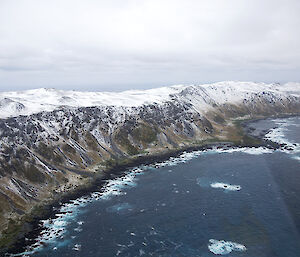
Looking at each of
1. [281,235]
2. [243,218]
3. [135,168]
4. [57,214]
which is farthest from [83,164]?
[281,235]

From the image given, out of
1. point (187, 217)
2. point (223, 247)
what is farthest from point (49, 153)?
point (223, 247)

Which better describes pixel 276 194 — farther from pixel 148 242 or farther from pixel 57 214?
pixel 57 214

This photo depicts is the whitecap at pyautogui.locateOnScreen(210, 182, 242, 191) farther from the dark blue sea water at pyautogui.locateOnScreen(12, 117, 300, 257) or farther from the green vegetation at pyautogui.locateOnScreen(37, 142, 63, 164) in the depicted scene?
the green vegetation at pyautogui.locateOnScreen(37, 142, 63, 164)

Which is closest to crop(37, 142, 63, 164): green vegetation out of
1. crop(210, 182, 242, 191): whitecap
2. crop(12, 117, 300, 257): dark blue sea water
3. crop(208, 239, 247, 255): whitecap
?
crop(12, 117, 300, 257): dark blue sea water

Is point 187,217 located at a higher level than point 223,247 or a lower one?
higher

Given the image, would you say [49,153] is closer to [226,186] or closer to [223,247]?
[226,186]

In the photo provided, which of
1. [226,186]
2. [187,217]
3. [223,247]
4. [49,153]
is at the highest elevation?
[49,153]

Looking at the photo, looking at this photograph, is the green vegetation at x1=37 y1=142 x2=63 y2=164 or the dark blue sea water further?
the green vegetation at x1=37 y1=142 x2=63 y2=164

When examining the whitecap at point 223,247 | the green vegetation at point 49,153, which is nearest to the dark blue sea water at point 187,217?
the whitecap at point 223,247

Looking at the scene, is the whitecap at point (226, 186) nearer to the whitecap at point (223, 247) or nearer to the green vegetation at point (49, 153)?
the whitecap at point (223, 247)

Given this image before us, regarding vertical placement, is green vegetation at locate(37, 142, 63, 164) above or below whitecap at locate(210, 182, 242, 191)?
above
